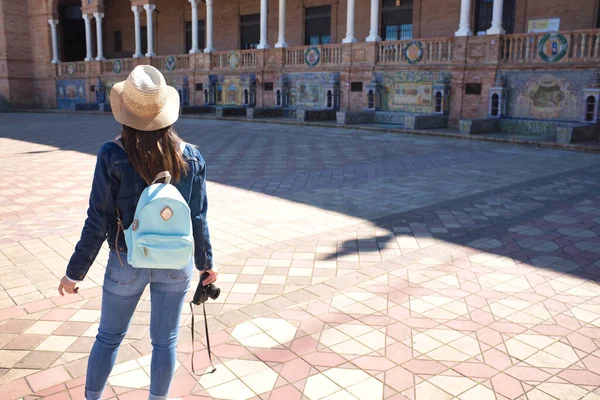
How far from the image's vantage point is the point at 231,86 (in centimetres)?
2562

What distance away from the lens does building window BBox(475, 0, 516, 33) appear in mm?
19609

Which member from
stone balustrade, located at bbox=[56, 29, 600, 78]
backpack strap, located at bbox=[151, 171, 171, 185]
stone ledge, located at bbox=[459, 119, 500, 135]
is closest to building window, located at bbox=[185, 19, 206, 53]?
stone balustrade, located at bbox=[56, 29, 600, 78]

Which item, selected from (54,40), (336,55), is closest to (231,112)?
(336,55)

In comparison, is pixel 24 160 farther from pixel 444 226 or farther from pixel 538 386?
pixel 538 386

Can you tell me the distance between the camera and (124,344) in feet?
11.9

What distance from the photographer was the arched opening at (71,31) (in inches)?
1457

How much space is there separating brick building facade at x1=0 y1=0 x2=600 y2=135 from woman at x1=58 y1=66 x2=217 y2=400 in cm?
1524

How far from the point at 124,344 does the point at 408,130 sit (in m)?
14.4

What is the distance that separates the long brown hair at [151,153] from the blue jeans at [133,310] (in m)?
0.41

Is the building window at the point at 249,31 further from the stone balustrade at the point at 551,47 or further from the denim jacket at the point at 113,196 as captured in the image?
the denim jacket at the point at 113,196

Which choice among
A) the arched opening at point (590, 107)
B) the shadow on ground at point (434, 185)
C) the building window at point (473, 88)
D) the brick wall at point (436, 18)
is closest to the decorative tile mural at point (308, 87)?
the brick wall at point (436, 18)

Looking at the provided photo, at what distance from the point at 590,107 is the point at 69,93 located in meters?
29.9

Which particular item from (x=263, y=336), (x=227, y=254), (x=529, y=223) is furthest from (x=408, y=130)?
(x=263, y=336)

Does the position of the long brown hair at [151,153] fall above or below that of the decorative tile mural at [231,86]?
below
